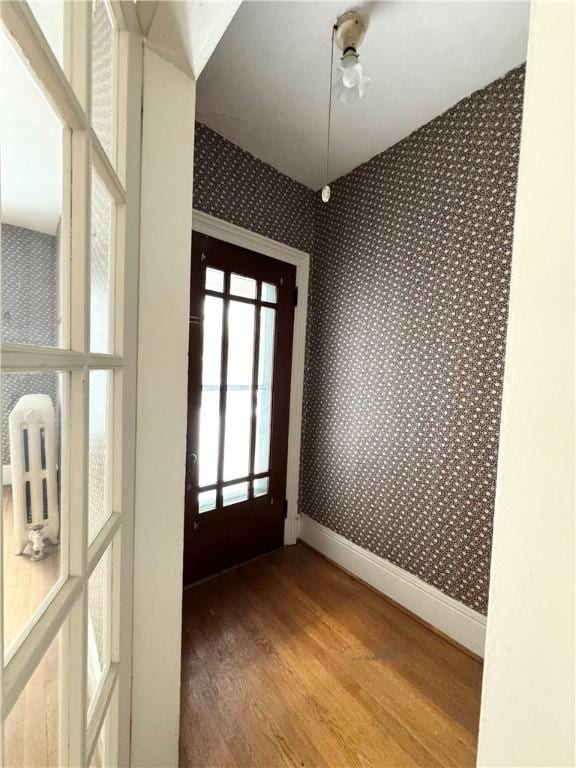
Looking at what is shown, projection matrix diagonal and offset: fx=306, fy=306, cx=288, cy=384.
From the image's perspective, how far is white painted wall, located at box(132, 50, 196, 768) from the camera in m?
0.81

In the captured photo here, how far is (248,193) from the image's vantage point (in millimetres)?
1892

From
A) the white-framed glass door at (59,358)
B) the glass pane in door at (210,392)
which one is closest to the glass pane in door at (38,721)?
the white-framed glass door at (59,358)

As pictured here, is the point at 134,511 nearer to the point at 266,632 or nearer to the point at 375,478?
the point at 266,632

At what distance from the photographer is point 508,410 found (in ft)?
0.90

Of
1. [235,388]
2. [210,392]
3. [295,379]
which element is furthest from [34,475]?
[295,379]

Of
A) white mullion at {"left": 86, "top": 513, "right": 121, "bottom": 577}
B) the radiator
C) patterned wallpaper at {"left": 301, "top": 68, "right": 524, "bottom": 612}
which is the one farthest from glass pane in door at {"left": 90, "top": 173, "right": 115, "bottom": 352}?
patterned wallpaper at {"left": 301, "top": 68, "right": 524, "bottom": 612}

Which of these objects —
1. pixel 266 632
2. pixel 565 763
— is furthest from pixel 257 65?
pixel 266 632

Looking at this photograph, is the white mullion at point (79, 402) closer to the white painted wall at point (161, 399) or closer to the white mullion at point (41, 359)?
the white mullion at point (41, 359)

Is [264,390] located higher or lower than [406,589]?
higher

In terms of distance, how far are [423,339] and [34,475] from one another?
169 cm

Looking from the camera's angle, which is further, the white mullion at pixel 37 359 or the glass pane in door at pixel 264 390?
the glass pane in door at pixel 264 390

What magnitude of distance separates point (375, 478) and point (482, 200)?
1.56 metres

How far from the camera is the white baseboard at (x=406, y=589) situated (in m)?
1.49

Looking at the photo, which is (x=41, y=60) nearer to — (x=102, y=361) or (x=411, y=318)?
(x=102, y=361)
